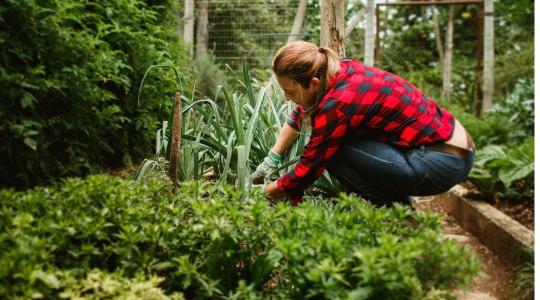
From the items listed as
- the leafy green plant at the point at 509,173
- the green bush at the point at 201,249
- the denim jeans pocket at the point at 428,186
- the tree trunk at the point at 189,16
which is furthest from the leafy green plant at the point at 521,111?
the green bush at the point at 201,249

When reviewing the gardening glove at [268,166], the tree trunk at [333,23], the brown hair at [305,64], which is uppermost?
the tree trunk at [333,23]

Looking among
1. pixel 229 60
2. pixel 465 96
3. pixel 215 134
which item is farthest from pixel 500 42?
pixel 215 134

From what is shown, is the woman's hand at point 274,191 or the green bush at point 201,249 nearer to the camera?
the green bush at point 201,249

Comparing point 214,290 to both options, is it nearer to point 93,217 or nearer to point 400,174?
point 93,217

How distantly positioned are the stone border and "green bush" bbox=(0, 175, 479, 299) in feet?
5.98

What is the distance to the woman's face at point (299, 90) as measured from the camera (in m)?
2.20

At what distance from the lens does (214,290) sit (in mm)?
1551

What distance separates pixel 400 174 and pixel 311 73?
580 millimetres

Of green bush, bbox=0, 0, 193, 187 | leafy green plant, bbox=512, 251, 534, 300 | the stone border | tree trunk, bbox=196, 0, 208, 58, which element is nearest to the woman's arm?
green bush, bbox=0, 0, 193, 187

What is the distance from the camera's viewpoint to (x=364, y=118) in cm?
219

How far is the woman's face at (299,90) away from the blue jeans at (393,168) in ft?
0.90

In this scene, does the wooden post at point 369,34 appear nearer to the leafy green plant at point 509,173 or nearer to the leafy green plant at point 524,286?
the leafy green plant at point 509,173

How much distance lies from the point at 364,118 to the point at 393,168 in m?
0.26

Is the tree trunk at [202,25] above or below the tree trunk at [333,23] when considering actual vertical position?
above
